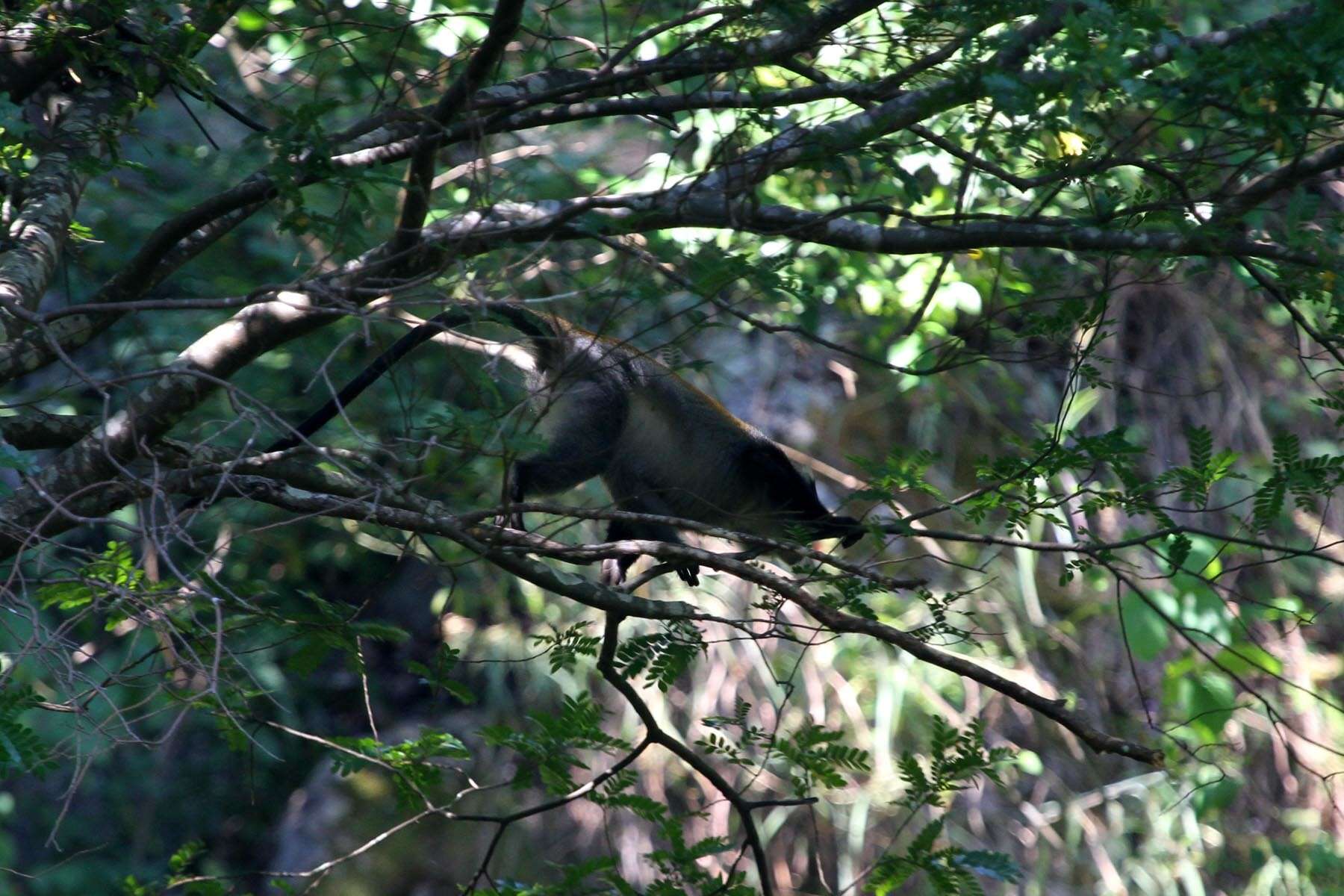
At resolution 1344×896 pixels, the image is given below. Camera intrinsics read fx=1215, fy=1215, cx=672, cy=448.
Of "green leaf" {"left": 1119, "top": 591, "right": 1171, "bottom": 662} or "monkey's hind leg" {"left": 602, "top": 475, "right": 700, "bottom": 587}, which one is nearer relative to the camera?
"monkey's hind leg" {"left": 602, "top": 475, "right": 700, "bottom": 587}

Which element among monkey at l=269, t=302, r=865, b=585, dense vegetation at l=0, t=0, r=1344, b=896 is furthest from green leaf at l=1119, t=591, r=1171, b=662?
monkey at l=269, t=302, r=865, b=585

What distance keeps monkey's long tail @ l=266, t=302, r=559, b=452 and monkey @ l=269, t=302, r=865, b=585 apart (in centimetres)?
2

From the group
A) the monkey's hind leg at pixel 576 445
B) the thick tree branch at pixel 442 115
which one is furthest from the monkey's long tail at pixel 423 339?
the monkey's hind leg at pixel 576 445

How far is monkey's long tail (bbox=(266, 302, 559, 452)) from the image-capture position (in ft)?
9.07

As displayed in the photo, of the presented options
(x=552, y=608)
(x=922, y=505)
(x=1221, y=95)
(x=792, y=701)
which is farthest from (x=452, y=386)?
(x=1221, y=95)

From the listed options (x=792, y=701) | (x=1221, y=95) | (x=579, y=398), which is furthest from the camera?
(x=792, y=701)

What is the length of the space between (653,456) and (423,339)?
1.63 meters

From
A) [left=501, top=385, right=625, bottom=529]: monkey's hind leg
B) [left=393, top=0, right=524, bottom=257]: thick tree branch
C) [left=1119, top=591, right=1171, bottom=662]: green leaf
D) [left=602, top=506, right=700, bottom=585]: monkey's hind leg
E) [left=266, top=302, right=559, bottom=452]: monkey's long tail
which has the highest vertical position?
[left=393, top=0, right=524, bottom=257]: thick tree branch

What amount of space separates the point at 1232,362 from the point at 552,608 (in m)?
5.11

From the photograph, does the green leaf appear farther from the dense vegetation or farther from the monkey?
the monkey

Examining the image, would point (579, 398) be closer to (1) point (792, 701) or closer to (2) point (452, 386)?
(2) point (452, 386)

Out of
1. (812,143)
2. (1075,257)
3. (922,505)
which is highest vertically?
(812,143)

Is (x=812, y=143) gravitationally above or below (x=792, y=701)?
above

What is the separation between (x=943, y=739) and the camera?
2.88 m
